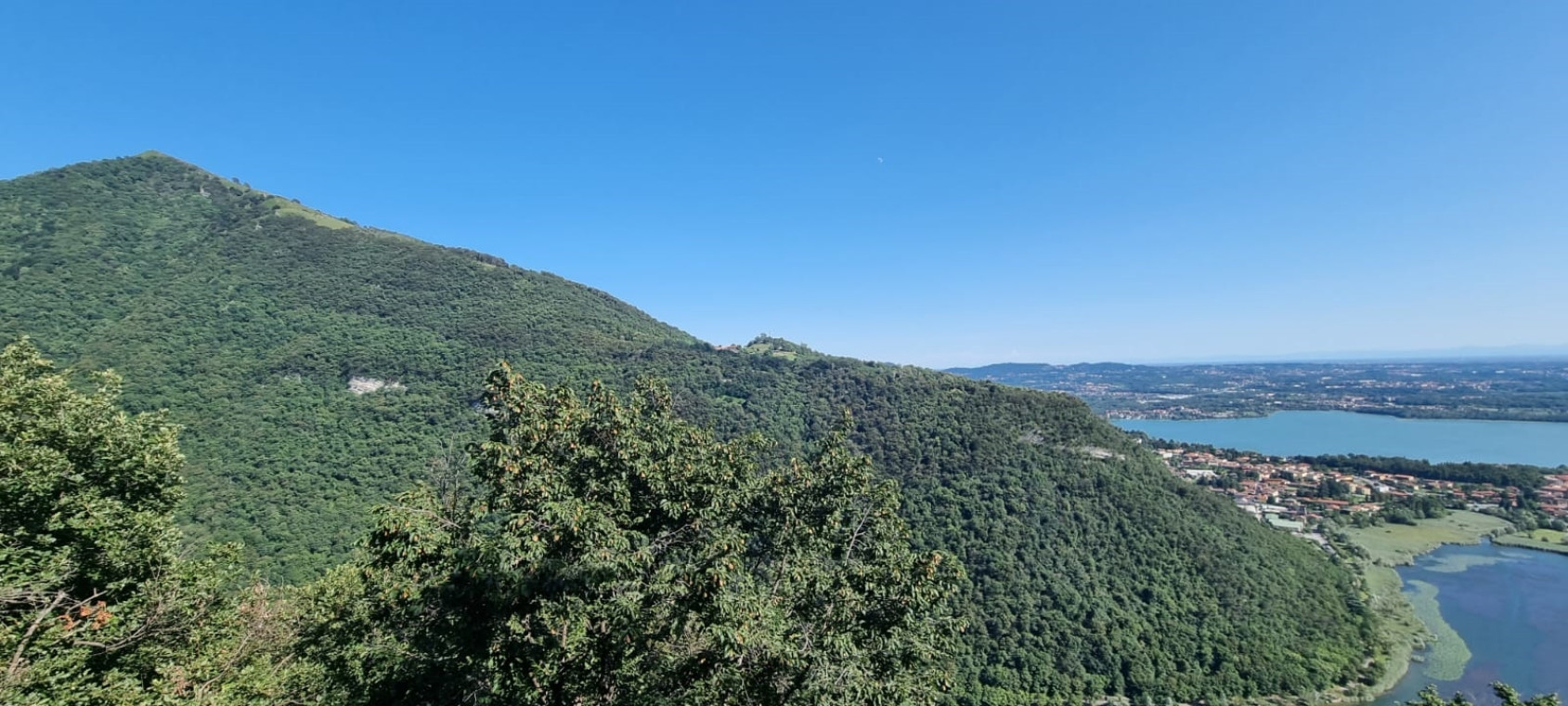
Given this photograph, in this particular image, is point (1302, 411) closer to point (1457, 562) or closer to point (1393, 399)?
point (1393, 399)

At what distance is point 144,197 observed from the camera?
3054 inches


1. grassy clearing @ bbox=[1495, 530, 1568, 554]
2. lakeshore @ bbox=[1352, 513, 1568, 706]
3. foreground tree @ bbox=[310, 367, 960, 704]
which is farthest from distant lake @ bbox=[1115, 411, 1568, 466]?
foreground tree @ bbox=[310, 367, 960, 704]

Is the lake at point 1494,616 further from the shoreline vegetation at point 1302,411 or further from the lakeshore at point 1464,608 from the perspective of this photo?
the shoreline vegetation at point 1302,411

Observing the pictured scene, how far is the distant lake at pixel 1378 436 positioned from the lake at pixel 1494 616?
55.1 meters

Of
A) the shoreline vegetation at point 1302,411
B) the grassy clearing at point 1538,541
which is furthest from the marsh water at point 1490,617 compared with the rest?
the shoreline vegetation at point 1302,411

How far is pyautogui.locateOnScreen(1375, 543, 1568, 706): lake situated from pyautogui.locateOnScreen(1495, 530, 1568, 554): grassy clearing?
104cm

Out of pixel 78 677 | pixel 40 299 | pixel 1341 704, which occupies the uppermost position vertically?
pixel 40 299

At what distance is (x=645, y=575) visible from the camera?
6059 mm

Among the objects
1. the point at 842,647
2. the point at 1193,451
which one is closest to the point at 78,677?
the point at 842,647

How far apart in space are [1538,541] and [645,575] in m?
88.9

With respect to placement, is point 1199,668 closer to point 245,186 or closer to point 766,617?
point 766,617

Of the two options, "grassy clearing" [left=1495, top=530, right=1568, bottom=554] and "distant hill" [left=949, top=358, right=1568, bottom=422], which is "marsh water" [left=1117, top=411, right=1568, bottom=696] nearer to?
"grassy clearing" [left=1495, top=530, right=1568, bottom=554]

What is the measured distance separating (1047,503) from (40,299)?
88.9 m

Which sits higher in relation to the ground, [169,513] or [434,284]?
[434,284]
